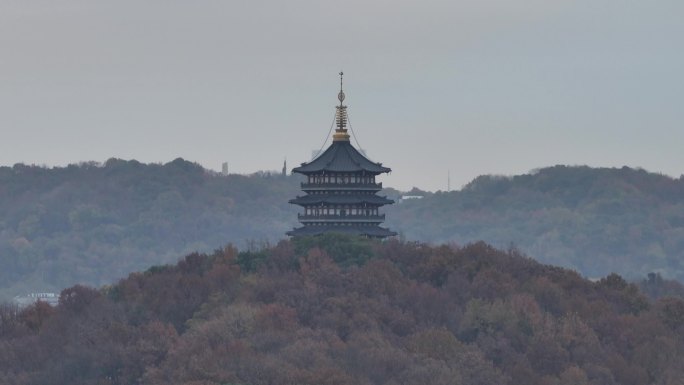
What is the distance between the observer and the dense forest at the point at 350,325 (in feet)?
274

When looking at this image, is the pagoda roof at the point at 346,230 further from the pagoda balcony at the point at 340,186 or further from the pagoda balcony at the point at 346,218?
the pagoda balcony at the point at 340,186

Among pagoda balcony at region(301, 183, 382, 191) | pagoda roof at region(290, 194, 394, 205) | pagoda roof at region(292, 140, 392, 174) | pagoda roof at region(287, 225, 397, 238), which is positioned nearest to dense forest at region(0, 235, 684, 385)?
pagoda roof at region(287, 225, 397, 238)

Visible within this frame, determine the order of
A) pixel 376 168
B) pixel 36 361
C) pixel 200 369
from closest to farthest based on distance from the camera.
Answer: pixel 200 369
pixel 36 361
pixel 376 168

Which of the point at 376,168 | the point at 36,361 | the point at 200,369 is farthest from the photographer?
the point at 376,168

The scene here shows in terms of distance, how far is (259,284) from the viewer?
303 feet

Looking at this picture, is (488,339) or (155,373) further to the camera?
(488,339)

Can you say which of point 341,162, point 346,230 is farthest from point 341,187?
point 346,230

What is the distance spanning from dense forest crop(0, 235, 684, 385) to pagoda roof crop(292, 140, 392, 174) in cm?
268

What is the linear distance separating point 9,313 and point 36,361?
1037cm

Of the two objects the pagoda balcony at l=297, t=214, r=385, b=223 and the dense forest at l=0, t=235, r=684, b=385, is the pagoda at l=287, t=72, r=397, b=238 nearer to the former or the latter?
the pagoda balcony at l=297, t=214, r=385, b=223

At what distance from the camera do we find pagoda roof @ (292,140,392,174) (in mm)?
94000

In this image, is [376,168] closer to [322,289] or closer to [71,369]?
[322,289]

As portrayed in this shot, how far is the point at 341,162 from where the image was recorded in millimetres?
94625

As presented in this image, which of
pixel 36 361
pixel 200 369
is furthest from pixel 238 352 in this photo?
pixel 36 361
